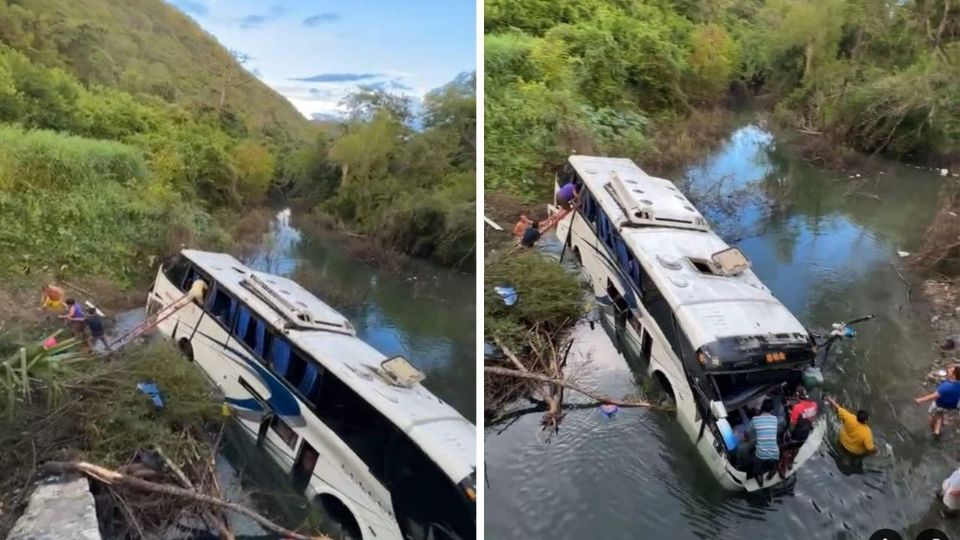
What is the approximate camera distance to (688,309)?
3.86 m

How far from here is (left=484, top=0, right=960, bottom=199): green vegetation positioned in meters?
4.30

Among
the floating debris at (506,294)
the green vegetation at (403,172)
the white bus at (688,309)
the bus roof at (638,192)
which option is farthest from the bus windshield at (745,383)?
the green vegetation at (403,172)

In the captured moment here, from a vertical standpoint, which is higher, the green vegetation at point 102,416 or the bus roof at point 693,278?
the green vegetation at point 102,416

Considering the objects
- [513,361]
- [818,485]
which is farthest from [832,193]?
[513,361]

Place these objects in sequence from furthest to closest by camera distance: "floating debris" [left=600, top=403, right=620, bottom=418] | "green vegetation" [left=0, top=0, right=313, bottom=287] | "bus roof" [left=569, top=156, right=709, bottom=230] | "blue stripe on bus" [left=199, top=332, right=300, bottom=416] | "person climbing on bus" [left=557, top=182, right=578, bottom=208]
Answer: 1. "person climbing on bus" [left=557, top=182, right=578, bottom=208]
2. "bus roof" [left=569, top=156, right=709, bottom=230]
3. "floating debris" [left=600, top=403, right=620, bottom=418]
4. "blue stripe on bus" [left=199, top=332, right=300, bottom=416]
5. "green vegetation" [left=0, top=0, right=313, bottom=287]

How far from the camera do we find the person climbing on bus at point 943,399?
3.81m

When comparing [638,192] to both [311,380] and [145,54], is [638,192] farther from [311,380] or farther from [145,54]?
[145,54]

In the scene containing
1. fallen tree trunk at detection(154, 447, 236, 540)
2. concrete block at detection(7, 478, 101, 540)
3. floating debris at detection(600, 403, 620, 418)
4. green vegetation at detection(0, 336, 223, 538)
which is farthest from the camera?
floating debris at detection(600, 403, 620, 418)

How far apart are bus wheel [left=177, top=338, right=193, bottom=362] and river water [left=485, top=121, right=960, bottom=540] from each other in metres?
1.42

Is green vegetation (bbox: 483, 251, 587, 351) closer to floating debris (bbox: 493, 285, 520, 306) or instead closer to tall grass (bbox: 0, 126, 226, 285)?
floating debris (bbox: 493, 285, 520, 306)

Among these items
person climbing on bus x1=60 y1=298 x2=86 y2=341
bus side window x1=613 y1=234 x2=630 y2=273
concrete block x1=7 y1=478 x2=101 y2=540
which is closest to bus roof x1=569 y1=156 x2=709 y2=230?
bus side window x1=613 y1=234 x2=630 y2=273

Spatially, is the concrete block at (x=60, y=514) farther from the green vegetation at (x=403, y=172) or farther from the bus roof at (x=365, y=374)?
the green vegetation at (x=403, y=172)

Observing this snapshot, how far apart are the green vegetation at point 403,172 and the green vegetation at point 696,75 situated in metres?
0.18

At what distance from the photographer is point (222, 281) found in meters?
3.95
